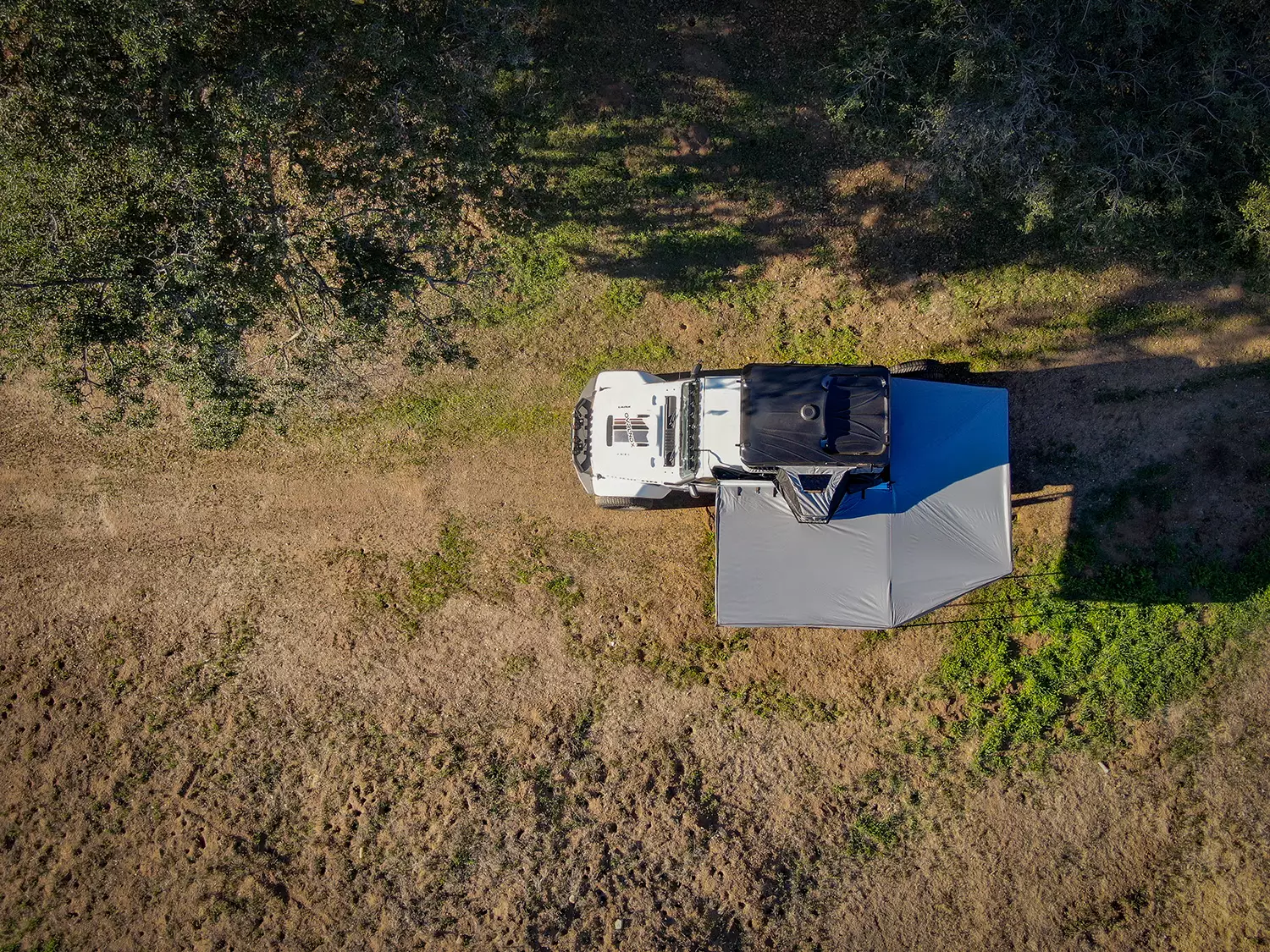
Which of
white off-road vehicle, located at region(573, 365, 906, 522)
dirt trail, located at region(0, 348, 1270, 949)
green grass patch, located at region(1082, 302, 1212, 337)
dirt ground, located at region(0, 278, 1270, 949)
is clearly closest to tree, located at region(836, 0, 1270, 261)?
green grass patch, located at region(1082, 302, 1212, 337)

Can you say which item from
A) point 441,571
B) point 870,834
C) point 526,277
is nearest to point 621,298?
point 526,277

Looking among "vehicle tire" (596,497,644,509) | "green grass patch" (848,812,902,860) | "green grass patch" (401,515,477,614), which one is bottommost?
"green grass patch" (848,812,902,860)

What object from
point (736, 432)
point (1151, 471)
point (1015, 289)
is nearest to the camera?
point (736, 432)

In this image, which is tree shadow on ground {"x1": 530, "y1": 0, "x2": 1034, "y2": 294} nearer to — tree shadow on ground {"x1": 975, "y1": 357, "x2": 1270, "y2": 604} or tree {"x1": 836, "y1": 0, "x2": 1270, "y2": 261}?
tree {"x1": 836, "y1": 0, "x2": 1270, "y2": 261}

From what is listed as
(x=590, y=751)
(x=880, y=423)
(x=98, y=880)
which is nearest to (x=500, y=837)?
(x=590, y=751)

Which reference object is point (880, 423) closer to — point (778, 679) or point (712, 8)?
point (778, 679)

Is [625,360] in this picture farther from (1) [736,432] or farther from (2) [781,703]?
(2) [781,703]
